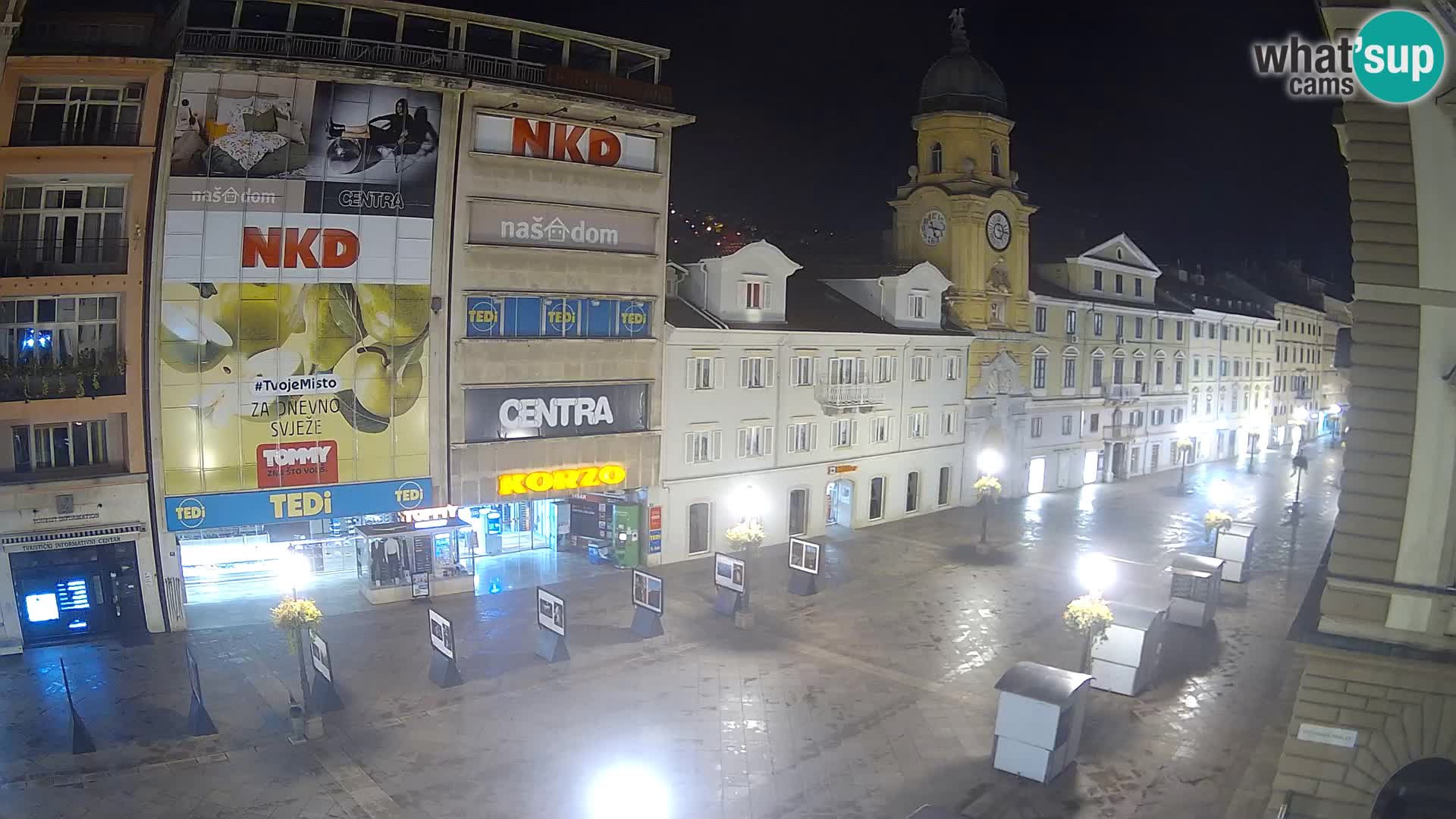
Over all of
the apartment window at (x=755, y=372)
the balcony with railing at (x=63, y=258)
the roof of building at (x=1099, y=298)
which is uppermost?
the roof of building at (x=1099, y=298)

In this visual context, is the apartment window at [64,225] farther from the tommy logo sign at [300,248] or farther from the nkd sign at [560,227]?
Answer: the nkd sign at [560,227]

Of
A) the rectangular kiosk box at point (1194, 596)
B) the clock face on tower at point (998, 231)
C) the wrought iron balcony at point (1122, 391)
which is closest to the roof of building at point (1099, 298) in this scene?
the clock face on tower at point (998, 231)

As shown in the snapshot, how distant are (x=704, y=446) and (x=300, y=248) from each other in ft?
52.7

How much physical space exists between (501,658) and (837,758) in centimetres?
1008

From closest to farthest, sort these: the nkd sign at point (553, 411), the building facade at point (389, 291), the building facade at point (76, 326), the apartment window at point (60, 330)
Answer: the building facade at point (76, 326) → the apartment window at point (60, 330) → the building facade at point (389, 291) → the nkd sign at point (553, 411)

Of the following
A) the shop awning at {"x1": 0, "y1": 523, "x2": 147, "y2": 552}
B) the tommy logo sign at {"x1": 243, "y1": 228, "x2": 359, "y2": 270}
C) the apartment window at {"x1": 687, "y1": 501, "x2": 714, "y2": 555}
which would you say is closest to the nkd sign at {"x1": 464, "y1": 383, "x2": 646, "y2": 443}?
the apartment window at {"x1": 687, "y1": 501, "x2": 714, "y2": 555}

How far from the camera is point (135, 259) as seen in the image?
27312 millimetres

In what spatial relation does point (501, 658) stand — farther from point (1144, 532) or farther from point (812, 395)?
point (1144, 532)

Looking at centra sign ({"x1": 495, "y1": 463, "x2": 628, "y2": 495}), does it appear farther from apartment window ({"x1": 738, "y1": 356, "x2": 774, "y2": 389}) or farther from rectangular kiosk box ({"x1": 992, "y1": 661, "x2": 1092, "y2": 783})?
rectangular kiosk box ({"x1": 992, "y1": 661, "x2": 1092, "y2": 783})

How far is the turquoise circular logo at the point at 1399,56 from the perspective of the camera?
12.3 m

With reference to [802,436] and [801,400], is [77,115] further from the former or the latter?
[802,436]

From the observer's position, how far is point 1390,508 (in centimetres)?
1321

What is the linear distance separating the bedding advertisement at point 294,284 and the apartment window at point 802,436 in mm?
15893

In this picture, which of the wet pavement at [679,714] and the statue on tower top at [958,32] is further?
the statue on tower top at [958,32]
